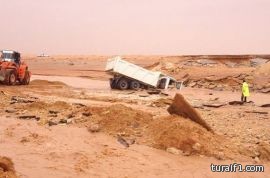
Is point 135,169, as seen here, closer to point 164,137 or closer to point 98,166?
point 98,166

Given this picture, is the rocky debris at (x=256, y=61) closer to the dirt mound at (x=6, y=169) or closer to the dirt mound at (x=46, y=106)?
the dirt mound at (x=46, y=106)

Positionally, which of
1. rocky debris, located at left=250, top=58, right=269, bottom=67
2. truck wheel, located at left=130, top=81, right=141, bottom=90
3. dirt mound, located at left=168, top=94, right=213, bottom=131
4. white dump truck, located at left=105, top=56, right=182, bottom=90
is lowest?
dirt mound, located at left=168, top=94, right=213, bottom=131

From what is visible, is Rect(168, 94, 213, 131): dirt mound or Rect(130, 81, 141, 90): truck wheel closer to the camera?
Rect(168, 94, 213, 131): dirt mound

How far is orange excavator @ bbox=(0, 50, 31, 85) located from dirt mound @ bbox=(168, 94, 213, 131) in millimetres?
16319

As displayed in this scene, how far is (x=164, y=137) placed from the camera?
11750mm

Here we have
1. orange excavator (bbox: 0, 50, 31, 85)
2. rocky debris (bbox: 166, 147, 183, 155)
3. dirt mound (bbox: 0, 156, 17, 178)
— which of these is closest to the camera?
dirt mound (bbox: 0, 156, 17, 178)

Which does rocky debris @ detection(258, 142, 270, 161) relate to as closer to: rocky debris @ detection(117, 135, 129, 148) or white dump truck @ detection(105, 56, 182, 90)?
rocky debris @ detection(117, 135, 129, 148)

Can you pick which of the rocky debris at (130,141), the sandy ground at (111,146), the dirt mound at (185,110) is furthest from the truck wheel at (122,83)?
the rocky debris at (130,141)

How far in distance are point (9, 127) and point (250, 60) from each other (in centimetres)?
4374

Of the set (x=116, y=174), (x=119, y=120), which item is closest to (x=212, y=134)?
(x=119, y=120)

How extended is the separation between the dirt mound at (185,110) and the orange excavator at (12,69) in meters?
16.3

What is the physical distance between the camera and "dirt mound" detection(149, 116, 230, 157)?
11156mm

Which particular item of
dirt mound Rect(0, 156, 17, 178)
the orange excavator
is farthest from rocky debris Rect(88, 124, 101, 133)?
the orange excavator

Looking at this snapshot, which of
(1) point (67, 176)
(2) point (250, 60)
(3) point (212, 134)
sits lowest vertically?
(1) point (67, 176)
